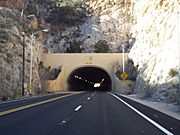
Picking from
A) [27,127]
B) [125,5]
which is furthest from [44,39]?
[27,127]

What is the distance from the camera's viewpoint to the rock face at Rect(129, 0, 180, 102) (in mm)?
28198

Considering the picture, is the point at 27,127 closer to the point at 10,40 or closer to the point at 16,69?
the point at 16,69

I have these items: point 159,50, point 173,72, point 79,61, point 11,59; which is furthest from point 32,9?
point 173,72

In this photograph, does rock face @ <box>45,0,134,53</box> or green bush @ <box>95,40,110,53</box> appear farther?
rock face @ <box>45,0,134,53</box>

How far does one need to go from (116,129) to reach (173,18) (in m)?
30.2

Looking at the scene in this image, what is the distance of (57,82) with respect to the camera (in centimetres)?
6328

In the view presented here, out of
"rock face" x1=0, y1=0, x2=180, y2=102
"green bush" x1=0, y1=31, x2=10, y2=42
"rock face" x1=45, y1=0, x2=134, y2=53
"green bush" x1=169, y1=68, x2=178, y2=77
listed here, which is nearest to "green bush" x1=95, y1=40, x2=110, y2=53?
"rock face" x1=0, y1=0, x2=180, y2=102

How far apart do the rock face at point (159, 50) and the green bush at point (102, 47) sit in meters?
13.6

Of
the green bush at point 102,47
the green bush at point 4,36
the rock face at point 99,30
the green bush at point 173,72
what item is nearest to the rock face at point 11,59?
the green bush at point 4,36

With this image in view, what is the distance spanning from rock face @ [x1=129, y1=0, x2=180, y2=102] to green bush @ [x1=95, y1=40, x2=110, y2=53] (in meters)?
13.6

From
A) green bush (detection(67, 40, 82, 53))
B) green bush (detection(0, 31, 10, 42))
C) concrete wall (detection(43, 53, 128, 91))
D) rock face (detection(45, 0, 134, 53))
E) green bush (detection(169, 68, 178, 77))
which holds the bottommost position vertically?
green bush (detection(169, 68, 178, 77))

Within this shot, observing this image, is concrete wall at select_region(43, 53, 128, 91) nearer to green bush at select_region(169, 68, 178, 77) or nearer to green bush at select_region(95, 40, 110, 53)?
green bush at select_region(95, 40, 110, 53)

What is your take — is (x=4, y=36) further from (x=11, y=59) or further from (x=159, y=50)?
(x=159, y=50)

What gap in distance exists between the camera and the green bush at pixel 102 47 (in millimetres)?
77881
